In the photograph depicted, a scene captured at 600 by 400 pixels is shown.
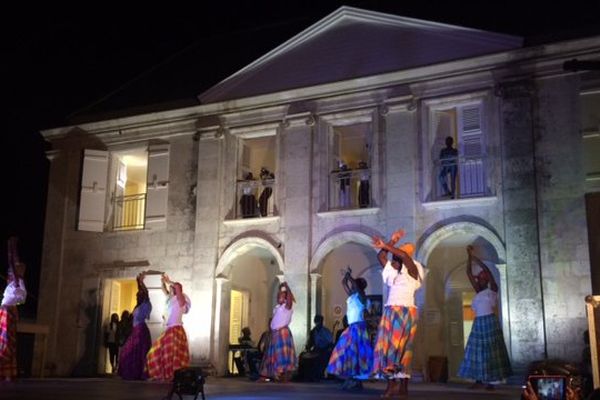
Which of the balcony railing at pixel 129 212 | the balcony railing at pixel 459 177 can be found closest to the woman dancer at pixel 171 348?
the balcony railing at pixel 129 212

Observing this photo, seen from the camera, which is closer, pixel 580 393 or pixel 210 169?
pixel 580 393

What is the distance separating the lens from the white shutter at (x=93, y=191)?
57.7 ft

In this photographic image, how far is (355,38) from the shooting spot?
625 inches

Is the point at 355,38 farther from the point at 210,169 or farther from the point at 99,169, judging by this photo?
the point at 99,169

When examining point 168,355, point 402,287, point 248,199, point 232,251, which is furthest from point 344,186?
point 402,287

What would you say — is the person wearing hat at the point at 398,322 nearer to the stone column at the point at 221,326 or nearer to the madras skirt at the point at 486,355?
the madras skirt at the point at 486,355

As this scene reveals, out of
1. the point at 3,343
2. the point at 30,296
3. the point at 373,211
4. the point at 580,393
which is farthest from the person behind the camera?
the point at 30,296

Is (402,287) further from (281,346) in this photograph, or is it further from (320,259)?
(320,259)

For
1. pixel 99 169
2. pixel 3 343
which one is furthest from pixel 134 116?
pixel 3 343

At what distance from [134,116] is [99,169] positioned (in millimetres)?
1579

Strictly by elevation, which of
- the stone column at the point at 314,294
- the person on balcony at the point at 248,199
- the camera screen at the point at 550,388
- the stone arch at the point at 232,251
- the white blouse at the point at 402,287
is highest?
the person on balcony at the point at 248,199

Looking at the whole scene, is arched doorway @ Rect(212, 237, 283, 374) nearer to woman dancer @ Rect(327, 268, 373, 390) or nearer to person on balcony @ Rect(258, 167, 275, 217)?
person on balcony @ Rect(258, 167, 275, 217)

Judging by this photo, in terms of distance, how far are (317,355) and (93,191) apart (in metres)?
7.49

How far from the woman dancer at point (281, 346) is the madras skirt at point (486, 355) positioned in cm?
320
